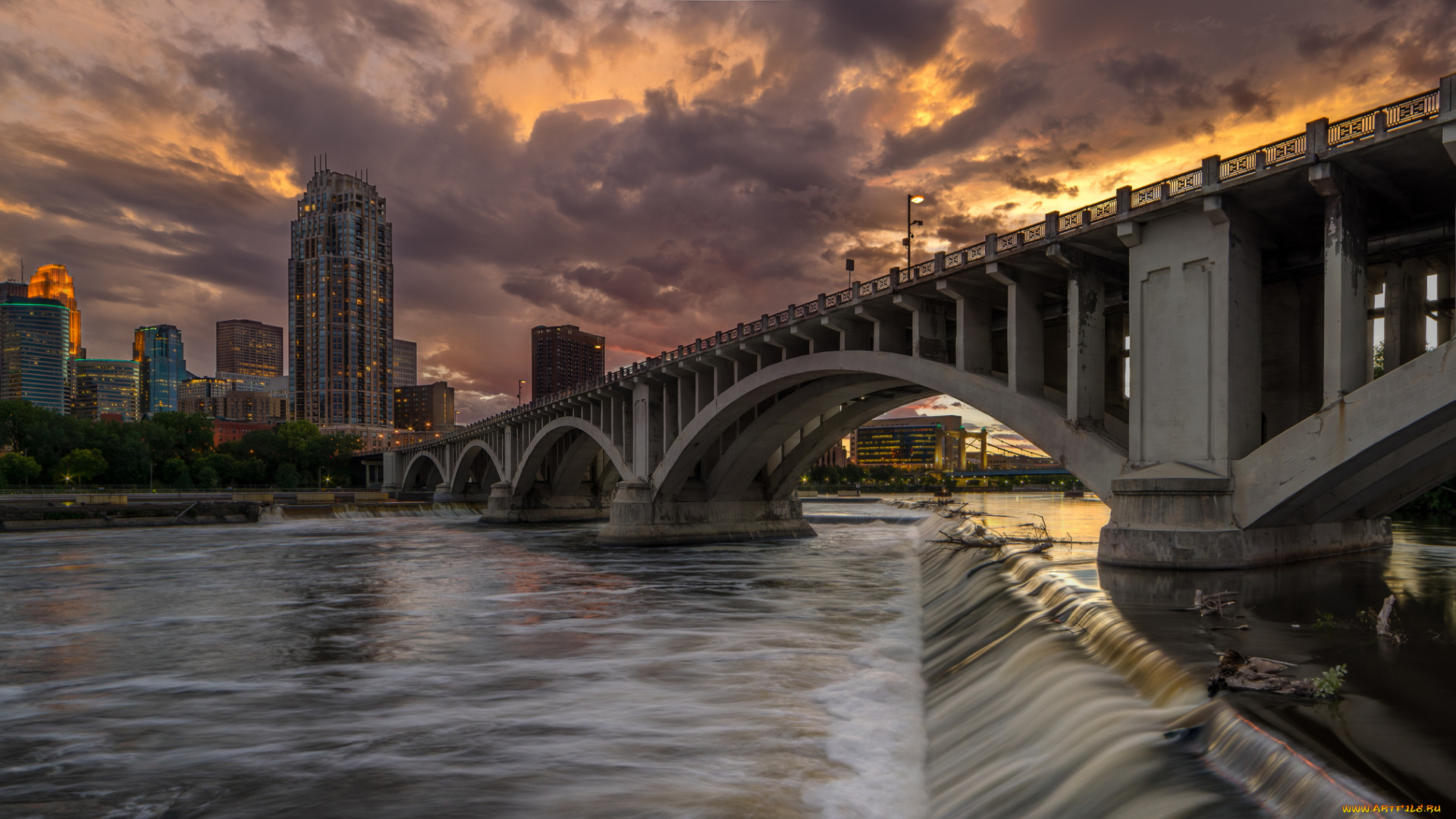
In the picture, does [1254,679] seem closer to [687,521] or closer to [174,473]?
[687,521]

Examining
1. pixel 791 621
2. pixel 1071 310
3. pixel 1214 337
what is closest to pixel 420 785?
pixel 791 621

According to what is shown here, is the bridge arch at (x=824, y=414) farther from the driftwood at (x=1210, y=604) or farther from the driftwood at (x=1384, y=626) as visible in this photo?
the driftwood at (x=1384, y=626)

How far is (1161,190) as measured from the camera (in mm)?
22047

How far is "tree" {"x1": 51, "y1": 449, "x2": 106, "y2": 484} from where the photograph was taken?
112062 millimetres

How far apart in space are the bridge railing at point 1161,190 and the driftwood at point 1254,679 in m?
14.0

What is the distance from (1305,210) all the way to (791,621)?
55.1 ft

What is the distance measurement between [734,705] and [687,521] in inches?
1449

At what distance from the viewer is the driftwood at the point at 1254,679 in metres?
8.58

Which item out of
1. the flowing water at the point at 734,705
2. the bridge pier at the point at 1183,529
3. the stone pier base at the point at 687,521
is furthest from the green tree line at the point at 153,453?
the bridge pier at the point at 1183,529

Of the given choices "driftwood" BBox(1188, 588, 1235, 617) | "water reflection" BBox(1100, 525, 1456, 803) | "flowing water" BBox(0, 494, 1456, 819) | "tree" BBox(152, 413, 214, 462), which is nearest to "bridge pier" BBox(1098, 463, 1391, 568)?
"water reflection" BBox(1100, 525, 1456, 803)

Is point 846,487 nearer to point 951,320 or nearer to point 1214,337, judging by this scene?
point 951,320

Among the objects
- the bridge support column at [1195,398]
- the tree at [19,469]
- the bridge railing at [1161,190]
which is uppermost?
the bridge railing at [1161,190]

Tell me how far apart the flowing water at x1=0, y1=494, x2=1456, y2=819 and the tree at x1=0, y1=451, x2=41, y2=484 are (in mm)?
104400

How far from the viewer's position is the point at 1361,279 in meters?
18.9
